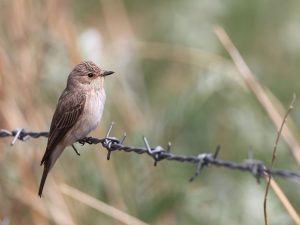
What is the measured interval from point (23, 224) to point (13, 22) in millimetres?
1721

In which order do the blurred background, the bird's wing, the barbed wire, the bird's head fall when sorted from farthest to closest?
1. the blurred background
2. the bird's head
3. the bird's wing
4. the barbed wire

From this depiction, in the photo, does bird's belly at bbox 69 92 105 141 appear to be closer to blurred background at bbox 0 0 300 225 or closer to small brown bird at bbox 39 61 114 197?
small brown bird at bbox 39 61 114 197

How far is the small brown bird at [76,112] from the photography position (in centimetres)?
627

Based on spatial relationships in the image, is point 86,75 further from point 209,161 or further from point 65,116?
point 209,161

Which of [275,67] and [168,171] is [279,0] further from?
[168,171]

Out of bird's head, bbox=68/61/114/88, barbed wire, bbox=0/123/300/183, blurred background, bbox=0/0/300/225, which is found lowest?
blurred background, bbox=0/0/300/225

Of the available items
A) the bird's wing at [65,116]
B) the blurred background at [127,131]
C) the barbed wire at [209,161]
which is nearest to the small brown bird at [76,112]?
the bird's wing at [65,116]

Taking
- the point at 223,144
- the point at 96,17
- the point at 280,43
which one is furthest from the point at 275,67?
the point at 96,17

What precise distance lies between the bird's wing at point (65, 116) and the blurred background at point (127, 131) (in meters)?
0.52

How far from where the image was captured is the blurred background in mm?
7328

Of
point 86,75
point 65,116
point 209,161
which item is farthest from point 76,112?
point 209,161

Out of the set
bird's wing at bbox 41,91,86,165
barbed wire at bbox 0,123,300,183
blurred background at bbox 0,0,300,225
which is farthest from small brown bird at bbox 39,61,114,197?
barbed wire at bbox 0,123,300,183

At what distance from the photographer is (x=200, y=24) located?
10.6 meters

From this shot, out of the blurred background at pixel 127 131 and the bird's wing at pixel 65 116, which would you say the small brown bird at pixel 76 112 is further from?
the blurred background at pixel 127 131
